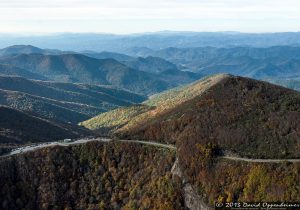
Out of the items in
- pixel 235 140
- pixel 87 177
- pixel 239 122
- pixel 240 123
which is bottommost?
pixel 87 177

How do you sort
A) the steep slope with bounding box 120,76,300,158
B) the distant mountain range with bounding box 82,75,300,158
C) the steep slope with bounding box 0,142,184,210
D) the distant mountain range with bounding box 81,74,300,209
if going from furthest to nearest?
the steep slope with bounding box 0,142,184,210 → the distant mountain range with bounding box 82,75,300,158 → the steep slope with bounding box 120,76,300,158 → the distant mountain range with bounding box 81,74,300,209

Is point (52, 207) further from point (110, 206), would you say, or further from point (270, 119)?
point (270, 119)

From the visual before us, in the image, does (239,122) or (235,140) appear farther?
(239,122)

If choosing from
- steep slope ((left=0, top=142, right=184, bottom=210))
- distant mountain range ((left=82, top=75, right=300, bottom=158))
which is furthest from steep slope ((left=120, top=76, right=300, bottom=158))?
steep slope ((left=0, top=142, right=184, bottom=210))

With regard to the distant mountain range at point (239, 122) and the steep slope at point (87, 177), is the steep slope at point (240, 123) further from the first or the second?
the steep slope at point (87, 177)

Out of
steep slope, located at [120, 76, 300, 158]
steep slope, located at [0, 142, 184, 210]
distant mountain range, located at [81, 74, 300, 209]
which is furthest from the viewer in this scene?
steep slope, located at [0, 142, 184, 210]

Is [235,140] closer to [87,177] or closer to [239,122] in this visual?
[239,122]

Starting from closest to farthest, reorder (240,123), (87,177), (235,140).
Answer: (235,140) < (240,123) < (87,177)

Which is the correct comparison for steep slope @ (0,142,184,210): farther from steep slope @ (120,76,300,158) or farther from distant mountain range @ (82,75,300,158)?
distant mountain range @ (82,75,300,158)

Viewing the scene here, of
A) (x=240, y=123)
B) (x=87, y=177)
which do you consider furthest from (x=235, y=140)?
(x=87, y=177)
